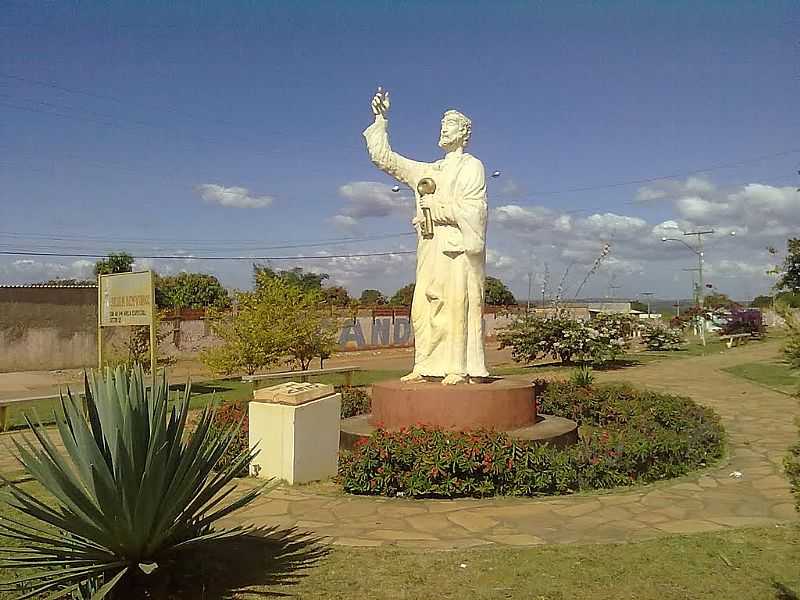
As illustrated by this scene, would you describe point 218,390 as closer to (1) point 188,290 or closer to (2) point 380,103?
(2) point 380,103

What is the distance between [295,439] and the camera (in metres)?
6.93

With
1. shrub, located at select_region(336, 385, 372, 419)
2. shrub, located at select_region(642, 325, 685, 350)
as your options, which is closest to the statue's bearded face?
shrub, located at select_region(336, 385, 372, 419)

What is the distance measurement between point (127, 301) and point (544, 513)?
250 inches

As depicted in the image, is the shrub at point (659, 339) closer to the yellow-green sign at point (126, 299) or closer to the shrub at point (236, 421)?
the shrub at point (236, 421)

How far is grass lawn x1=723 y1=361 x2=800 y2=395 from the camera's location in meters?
14.4

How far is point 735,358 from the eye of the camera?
22.8 meters

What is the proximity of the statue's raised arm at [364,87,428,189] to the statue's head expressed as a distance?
0.37m

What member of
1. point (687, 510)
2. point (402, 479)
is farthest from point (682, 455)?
point (402, 479)

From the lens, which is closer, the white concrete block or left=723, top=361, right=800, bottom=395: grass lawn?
the white concrete block

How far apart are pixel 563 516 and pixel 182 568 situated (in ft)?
9.58

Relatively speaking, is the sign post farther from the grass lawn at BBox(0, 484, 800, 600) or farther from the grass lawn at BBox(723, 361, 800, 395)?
the grass lawn at BBox(723, 361, 800, 395)

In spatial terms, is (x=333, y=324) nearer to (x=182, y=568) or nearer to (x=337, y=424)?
(x=337, y=424)

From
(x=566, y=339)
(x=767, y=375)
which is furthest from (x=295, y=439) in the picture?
(x=566, y=339)

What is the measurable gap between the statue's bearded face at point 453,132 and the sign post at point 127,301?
13.1 ft
